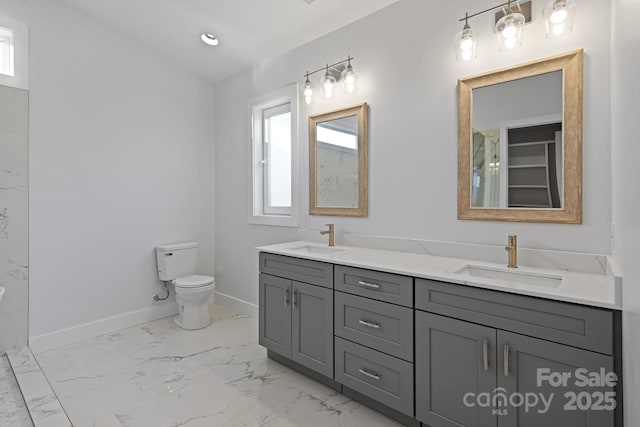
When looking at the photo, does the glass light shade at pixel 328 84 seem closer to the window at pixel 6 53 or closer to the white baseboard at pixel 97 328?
the window at pixel 6 53

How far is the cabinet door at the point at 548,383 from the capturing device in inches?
49.2

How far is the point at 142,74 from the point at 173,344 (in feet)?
8.21

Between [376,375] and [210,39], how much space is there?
3010 millimetres

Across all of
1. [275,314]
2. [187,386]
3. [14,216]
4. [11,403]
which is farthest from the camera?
[14,216]

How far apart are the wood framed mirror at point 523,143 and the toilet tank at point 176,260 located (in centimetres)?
263

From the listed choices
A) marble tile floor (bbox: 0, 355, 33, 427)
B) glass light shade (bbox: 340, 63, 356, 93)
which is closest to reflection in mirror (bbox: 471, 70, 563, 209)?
glass light shade (bbox: 340, 63, 356, 93)

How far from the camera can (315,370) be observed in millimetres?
2213

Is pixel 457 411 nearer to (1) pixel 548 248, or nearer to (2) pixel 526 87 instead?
(1) pixel 548 248

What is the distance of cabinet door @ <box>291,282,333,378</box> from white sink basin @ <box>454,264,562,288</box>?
2.67 ft

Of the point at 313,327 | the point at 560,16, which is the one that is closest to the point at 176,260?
A: the point at 313,327

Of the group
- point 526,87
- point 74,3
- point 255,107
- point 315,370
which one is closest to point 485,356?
point 315,370

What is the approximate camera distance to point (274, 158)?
11.3ft

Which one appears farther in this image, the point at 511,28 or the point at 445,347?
the point at 511,28

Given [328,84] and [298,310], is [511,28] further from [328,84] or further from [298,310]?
[298,310]
